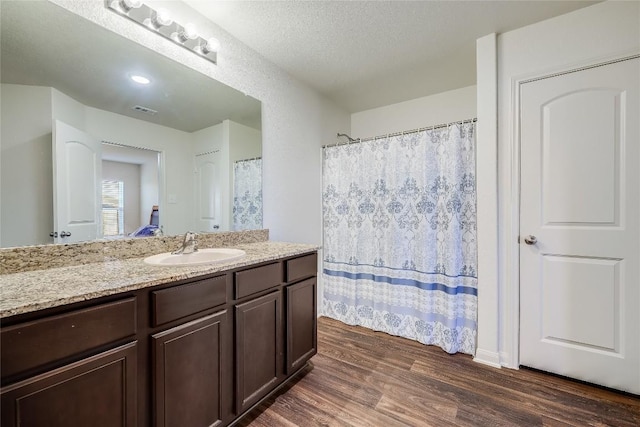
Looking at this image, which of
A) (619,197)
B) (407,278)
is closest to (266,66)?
(407,278)

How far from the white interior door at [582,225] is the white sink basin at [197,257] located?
1.94 m

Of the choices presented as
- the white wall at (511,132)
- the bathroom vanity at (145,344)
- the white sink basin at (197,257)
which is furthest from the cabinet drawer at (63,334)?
the white wall at (511,132)

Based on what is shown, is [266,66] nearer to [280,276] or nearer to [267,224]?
[267,224]

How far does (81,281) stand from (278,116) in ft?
5.85

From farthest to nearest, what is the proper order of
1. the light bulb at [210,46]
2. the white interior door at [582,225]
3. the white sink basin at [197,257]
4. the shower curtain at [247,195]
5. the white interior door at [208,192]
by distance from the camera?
the shower curtain at [247,195] < the white interior door at [208,192] < the light bulb at [210,46] < the white interior door at [582,225] < the white sink basin at [197,257]

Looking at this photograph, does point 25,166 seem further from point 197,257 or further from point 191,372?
point 191,372

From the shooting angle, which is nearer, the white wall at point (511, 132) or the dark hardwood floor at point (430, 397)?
the dark hardwood floor at point (430, 397)

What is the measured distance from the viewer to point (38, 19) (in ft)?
3.81

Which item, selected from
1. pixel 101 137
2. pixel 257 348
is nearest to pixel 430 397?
pixel 257 348

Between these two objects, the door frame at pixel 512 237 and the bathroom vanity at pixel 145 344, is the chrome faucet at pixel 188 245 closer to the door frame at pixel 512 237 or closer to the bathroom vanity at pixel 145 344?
the bathroom vanity at pixel 145 344

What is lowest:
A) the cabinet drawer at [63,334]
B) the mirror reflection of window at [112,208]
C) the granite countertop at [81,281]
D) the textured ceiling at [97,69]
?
the cabinet drawer at [63,334]

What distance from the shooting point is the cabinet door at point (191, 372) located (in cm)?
102

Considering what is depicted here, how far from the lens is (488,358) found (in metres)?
1.92

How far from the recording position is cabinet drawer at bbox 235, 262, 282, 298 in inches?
52.2
